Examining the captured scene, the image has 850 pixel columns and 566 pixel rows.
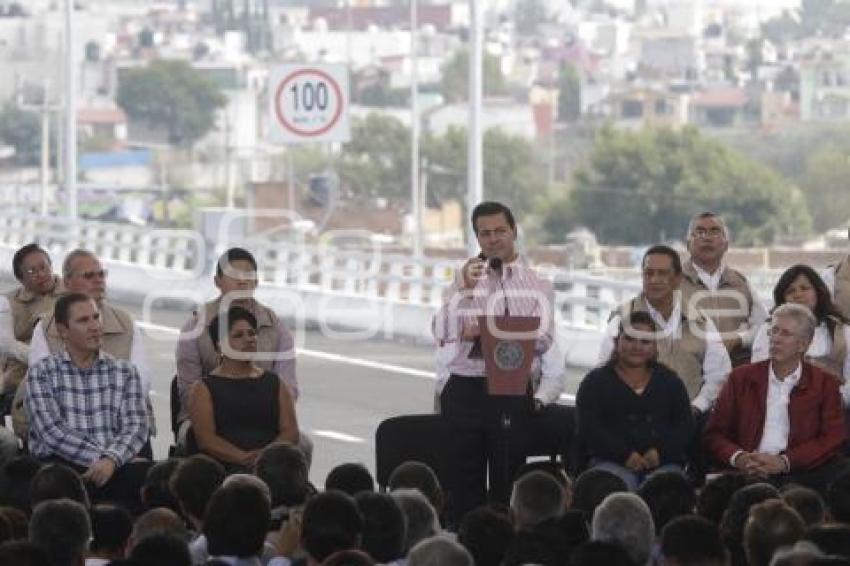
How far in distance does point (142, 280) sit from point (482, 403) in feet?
84.7

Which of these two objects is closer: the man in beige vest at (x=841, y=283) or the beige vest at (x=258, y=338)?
the beige vest at (x=258, y=338)

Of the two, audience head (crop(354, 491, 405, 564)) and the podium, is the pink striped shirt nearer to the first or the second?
the podium

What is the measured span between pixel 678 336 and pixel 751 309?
73 cm

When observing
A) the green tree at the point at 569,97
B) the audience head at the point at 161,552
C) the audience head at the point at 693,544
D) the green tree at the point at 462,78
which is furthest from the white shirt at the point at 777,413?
the green tree at the point at 569,97

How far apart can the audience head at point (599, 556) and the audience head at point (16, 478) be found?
3786 millimetres

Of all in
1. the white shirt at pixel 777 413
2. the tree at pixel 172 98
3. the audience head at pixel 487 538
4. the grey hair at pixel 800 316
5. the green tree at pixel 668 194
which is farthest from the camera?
the tree at pixel 172 98

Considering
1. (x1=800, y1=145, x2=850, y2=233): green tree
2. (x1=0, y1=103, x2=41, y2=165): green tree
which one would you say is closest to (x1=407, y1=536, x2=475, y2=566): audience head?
(x1=800, y1=145, x2=850, y2=233): green tree

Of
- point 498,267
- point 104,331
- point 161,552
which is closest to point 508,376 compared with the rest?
point 498,267

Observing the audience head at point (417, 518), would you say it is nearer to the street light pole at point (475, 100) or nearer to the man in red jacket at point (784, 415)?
the man in red jacket at point (784, 415)

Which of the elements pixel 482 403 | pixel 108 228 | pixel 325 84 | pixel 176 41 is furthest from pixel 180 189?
pixel 482 403

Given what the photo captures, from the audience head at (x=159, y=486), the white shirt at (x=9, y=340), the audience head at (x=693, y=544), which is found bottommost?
the audience head at (x=159, y=486)

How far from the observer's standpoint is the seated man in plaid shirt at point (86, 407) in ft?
46.2

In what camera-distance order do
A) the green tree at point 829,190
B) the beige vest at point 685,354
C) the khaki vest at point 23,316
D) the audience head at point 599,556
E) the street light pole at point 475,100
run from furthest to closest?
the green tree at point 829,190
the street light pole at point 475,100
the khaki vest at point 23,316
the beige vest at point 685,354
the audience head at point 599,556

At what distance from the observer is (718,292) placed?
15664mm
